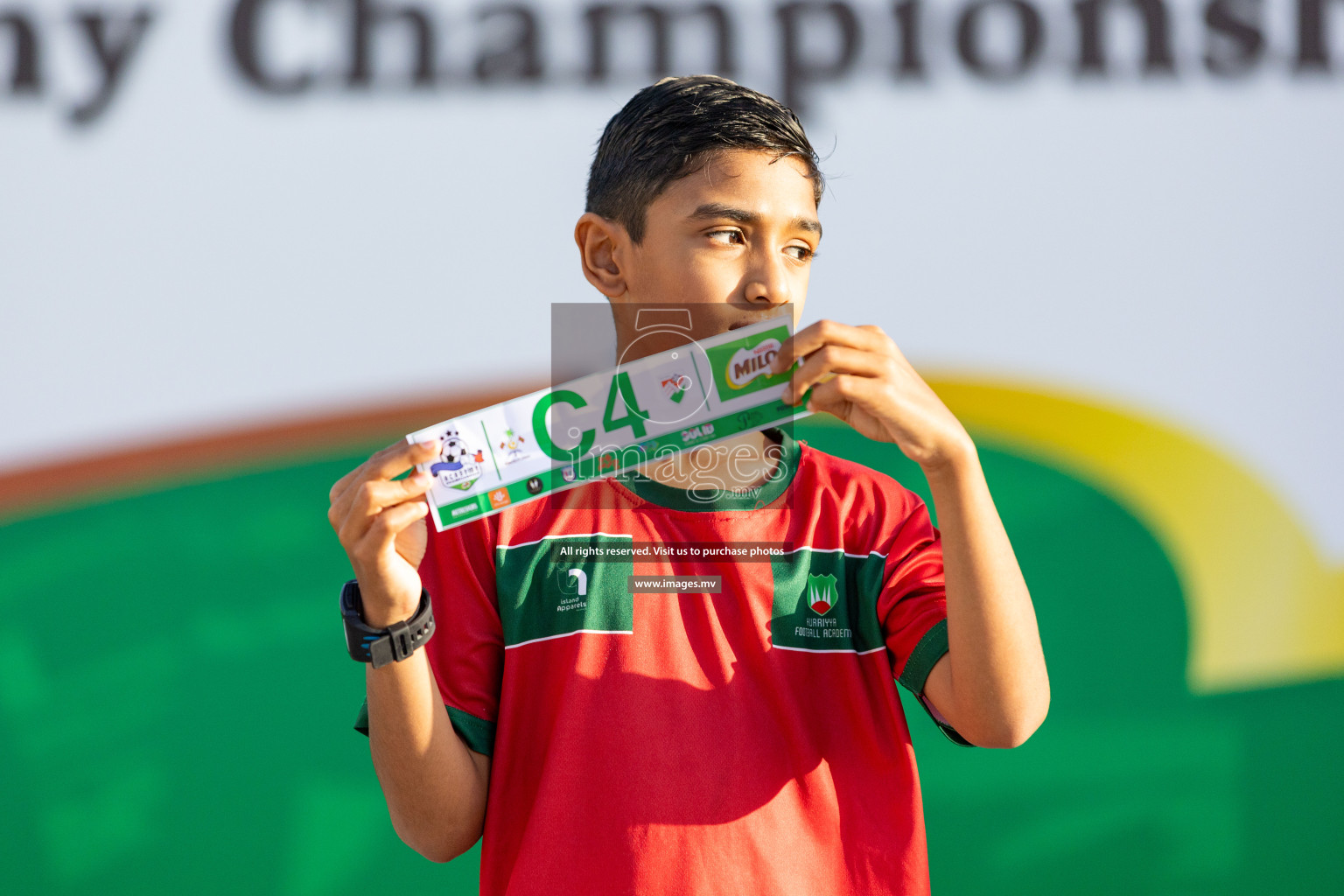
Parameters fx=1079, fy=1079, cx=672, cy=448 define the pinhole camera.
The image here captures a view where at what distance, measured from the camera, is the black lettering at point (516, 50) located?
1.78 metres

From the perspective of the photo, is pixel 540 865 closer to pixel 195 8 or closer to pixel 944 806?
pixel 944 806

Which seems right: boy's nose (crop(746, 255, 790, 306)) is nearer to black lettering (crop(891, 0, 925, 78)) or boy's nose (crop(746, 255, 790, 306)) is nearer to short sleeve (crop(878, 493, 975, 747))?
short sleeve (crop(878, 493, 975, 747))

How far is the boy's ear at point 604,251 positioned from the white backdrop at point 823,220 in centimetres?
72

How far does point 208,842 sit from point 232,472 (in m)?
0.61

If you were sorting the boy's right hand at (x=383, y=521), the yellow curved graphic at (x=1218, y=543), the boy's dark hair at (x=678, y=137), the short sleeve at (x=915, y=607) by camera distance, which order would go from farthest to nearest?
the yellow curved graphic at (x=1218, y=543) < the boy's dark hair at (x=678, y=137) < the short sleeve at (x=915, y=607) < the boy's right hand at (x=383, y=521)

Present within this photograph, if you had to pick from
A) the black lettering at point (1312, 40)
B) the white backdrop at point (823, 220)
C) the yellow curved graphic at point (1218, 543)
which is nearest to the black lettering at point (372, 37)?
the white backdrop at point (823, 220)

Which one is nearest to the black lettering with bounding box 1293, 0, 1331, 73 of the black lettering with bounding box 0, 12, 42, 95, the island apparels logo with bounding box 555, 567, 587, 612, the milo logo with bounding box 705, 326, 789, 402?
the milo logo with bounding box 705, 326, 789, 402

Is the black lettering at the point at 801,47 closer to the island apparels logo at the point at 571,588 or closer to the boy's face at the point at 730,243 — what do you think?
the boy's face at the point at 730,243

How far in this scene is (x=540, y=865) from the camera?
82 cm

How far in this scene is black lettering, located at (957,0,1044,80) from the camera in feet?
5.81

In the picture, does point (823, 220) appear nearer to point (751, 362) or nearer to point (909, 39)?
point (909, 39)

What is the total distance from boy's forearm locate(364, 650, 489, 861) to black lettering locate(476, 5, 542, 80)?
125cm

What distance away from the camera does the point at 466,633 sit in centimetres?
88

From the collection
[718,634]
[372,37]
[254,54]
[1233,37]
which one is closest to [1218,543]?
[1233,37]
